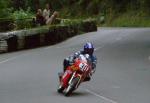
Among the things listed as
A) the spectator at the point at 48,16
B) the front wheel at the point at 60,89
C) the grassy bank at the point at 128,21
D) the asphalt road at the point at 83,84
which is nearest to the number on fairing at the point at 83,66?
the asphalt road at the point at 83,84

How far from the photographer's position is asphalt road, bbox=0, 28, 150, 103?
578 inches

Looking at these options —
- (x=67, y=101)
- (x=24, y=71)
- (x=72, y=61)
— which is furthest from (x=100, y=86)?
(x=24, y=71)

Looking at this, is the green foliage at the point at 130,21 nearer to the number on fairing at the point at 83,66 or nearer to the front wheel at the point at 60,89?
the front wheel at the point at 60,89

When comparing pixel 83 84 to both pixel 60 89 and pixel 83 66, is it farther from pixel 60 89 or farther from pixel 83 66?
pixel 83 66

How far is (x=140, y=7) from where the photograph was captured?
247 feet

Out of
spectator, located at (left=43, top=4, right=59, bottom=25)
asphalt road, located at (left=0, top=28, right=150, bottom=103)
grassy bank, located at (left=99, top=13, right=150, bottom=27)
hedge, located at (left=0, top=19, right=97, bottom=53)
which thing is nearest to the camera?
asphalt road, located at (left=0, top=28, right=150, bottom=103)

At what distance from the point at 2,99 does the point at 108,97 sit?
7.86ft

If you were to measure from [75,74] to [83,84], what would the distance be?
2.51m

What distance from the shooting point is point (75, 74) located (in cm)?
1501

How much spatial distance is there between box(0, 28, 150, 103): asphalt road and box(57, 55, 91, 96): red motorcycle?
0.26 m

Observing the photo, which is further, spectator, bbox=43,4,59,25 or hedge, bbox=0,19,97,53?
spectator, bbox=43,4,59,25

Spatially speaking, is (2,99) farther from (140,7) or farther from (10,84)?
(140,7)

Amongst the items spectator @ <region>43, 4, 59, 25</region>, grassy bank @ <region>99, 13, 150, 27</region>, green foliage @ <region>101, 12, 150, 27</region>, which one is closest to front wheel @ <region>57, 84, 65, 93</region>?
spectator @ <region>43, 4, 59, 25</region>

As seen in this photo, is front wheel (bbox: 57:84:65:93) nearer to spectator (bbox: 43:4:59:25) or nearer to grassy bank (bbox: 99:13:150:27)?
spectator (bbox: 43:4:59:25)
